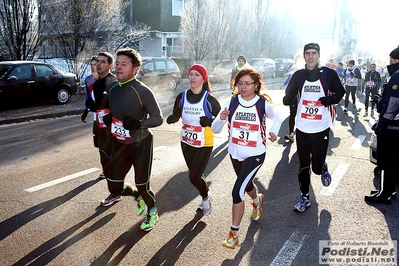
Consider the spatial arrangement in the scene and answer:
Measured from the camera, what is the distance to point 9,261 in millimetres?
3436

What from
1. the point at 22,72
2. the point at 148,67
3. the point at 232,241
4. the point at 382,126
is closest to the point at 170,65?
the point at 148,67

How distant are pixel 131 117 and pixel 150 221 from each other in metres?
1.23

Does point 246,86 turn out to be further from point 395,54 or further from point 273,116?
point 395,54

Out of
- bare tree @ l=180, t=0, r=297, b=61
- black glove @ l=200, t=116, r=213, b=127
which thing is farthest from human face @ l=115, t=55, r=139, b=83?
bare tree @ l=180, t=0, r=297, b=61

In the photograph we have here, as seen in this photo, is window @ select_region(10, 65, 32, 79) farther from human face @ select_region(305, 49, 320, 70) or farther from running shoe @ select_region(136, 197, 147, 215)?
human face @ select_region(305, 49, 320, 70)

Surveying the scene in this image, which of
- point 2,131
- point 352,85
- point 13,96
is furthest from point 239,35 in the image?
point 2,131

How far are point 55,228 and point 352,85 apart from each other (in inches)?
460

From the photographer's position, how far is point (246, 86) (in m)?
3.65

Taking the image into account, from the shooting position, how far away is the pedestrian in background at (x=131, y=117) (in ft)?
12.3

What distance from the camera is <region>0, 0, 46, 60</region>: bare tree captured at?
14336 millimetres

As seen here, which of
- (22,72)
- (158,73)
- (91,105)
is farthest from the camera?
(158,73)

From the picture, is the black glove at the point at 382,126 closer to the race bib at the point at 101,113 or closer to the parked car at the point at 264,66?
the race bib at the point at 101,113

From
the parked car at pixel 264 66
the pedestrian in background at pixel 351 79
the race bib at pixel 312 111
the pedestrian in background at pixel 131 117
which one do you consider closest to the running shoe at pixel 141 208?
the pedestrian in background at pixel 131 117

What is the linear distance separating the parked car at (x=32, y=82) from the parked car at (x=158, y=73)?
3.82 metres
